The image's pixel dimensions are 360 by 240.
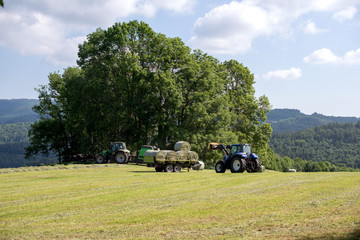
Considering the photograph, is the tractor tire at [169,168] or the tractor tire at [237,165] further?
the tractor tire at [169,168]

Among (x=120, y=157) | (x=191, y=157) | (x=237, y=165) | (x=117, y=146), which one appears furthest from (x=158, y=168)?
(x=117, y=146)

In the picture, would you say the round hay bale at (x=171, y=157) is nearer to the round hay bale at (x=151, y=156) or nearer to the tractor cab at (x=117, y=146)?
the round hay bale at (x=151, y=156)

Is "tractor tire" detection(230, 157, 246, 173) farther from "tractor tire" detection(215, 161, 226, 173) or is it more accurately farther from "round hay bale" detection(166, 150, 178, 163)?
"round hay bale" detection(166, 150, 178, 163)

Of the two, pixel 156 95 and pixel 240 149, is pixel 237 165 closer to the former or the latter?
pixel 240 149

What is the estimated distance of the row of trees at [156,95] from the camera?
40.0 m

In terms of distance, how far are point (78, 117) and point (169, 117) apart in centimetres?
1448

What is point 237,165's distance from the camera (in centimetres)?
2544

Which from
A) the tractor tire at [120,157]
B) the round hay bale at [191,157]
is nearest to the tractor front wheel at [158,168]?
the round hay bale at [191,157]

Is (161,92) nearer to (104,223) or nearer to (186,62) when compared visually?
(186,62)

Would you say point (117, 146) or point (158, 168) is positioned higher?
point (117, 146)

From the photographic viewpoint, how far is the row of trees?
40031 mm

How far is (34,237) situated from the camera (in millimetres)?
8242

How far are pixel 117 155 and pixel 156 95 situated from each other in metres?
8.65

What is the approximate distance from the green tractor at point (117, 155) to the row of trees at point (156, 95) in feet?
12.0
